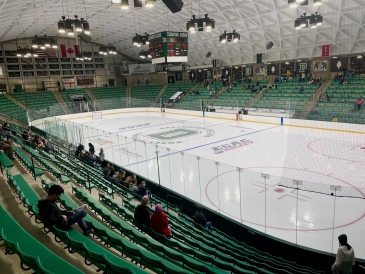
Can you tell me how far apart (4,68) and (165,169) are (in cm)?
3363

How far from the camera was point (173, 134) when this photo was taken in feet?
60.8

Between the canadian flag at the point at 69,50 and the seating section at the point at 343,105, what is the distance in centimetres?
3104

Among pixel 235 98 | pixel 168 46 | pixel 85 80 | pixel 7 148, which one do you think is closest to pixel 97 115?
pixel 85 80

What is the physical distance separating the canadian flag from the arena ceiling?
4309 mm

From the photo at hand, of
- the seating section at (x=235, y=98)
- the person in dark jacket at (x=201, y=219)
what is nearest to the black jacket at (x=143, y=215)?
the person in dark jacket at (x=201, y=219)

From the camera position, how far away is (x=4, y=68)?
33156mm

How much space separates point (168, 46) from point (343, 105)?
1178cm

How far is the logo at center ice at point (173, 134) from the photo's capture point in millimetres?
16703

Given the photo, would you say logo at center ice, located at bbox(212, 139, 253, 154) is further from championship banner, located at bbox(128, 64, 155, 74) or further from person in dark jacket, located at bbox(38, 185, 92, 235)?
championship banner, located at bbox(128, 64, 155, 74)

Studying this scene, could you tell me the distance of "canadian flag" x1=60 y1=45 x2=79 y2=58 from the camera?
35844 mm

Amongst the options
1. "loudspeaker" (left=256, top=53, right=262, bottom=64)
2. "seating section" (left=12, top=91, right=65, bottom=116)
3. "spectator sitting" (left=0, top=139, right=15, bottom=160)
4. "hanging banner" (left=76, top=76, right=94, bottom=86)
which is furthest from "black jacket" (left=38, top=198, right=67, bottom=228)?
"hanging banner" (left=76, top=76, right=94, bottom=86)

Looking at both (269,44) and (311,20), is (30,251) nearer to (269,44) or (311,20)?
(311,20)

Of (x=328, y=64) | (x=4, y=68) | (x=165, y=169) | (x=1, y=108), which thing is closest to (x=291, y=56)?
(x=328, y=64)

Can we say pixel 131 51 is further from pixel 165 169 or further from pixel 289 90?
pixel 165 169
